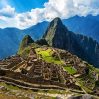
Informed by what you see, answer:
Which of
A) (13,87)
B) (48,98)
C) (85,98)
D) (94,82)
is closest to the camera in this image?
(85,98)

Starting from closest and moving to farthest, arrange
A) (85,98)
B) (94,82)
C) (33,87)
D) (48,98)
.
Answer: (85,98), (48,98), (33,87), (94,82)

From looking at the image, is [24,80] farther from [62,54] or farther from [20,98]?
[62,54]

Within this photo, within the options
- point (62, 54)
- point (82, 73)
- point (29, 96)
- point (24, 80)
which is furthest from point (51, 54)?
point (29, 96)

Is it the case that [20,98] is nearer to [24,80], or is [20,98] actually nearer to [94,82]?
[24,80]

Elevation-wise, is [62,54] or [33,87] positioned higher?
Answer: [62,54]

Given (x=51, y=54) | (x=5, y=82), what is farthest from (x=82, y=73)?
(x=5, y=82)

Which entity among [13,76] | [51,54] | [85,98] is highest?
[51,54]

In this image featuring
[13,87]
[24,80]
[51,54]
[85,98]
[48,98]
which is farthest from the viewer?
[51,54]

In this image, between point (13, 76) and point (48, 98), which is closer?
point (48, 98)

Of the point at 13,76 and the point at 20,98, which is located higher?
the point at 13,76
